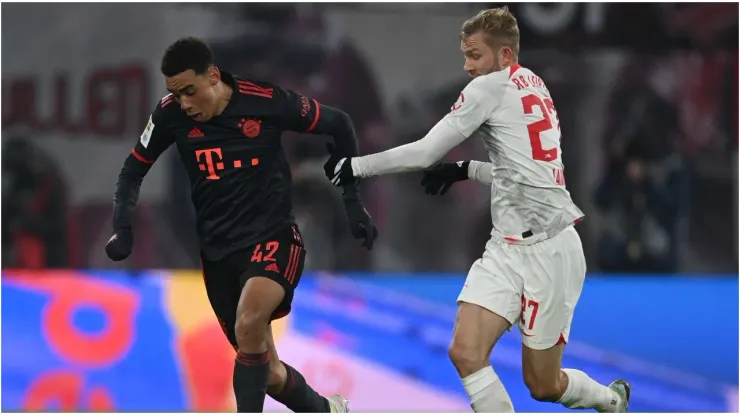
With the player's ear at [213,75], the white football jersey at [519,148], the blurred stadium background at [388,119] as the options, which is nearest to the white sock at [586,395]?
the white football jersey at [519,148]

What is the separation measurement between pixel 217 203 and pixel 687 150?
224 inches

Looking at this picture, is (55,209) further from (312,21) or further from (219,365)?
(219,365)

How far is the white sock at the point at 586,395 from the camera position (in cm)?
471

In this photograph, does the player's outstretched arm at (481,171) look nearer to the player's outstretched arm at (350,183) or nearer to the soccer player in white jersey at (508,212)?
the soccer player in white jersey at (508,212)

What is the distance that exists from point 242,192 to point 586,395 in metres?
1.65

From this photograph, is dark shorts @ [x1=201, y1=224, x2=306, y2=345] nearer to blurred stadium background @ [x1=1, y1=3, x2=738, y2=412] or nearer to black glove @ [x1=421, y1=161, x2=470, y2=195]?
black glove @ [x1=421, y1=161, x2=470, y2=195]

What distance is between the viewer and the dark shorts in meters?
4.63

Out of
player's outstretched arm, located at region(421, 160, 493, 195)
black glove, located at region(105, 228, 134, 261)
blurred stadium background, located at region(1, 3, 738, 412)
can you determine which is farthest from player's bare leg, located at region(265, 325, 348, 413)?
blurred stadium background, located at region(1, 3, 738, 412)

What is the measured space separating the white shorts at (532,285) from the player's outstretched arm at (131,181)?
1.40 metres

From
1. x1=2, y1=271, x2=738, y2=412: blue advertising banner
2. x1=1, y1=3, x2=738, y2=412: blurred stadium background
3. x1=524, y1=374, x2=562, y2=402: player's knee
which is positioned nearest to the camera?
x1=524, y1=374, x2=562, y2=402: player's knee

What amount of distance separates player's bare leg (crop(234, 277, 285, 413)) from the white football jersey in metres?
0.96

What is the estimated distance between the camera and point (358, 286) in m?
6.96

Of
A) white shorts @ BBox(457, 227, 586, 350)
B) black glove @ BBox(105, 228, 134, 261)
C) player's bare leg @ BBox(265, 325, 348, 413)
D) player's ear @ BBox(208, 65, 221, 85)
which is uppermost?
player's ear @ BBox(208, 65, 221, 85)

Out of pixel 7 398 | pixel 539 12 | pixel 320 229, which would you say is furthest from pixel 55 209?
pixel 539 12
